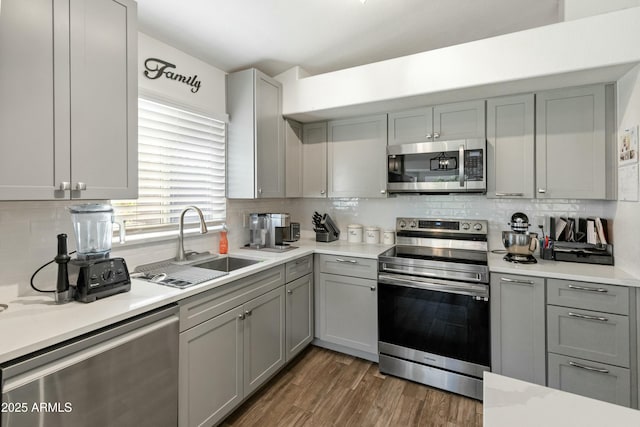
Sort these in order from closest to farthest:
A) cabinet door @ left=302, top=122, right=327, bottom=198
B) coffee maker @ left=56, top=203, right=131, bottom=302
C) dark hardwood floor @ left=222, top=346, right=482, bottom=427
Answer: coffee maker @ left=56, top=203, right=131, bottom=302
dark hardwood floor @ left=222, top=346, right=482, bottom=427
cabinet door @ left=302, top=122, right=327, bottom=198

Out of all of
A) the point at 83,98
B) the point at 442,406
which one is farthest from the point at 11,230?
the point at 442,406

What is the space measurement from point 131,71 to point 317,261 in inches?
76.1

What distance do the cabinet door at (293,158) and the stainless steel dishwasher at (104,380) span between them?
1800 mm

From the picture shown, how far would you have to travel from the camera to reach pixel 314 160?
3180mm

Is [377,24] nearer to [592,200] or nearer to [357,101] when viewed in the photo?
[357,101]

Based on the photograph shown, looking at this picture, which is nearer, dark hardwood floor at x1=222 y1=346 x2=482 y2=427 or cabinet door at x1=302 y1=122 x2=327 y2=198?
dark hardwood floor at x1=222 y1=346 x2=482 y2=427

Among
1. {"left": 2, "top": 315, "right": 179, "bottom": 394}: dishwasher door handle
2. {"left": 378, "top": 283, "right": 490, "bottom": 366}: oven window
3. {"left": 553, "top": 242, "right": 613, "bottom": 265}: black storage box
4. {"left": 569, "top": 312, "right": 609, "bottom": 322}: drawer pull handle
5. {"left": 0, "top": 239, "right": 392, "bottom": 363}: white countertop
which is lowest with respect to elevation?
{"left": 378, "top": 283, "right": 490, "bottom": 366}: oven window

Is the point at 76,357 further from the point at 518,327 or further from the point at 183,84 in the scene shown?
the point at 518,327

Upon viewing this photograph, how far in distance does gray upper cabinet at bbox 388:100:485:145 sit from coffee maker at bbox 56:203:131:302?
2.26 metres

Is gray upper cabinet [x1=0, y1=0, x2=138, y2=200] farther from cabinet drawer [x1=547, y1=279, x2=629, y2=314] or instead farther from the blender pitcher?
cabinet drawer [x1=547, y1=279, x2=629, y2=314]

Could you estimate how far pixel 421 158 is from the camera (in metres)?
2.60

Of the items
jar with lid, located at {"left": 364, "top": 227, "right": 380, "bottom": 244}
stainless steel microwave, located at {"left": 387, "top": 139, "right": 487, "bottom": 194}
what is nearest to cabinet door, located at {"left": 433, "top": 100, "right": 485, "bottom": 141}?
stainless steel microwave, located at {"left": 387, "top": 139, "right": 487, "bottom": 194}

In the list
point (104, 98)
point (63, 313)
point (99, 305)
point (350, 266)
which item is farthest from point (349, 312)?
point (104, 98)

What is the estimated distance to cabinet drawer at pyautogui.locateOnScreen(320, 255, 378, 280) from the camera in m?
2.52
